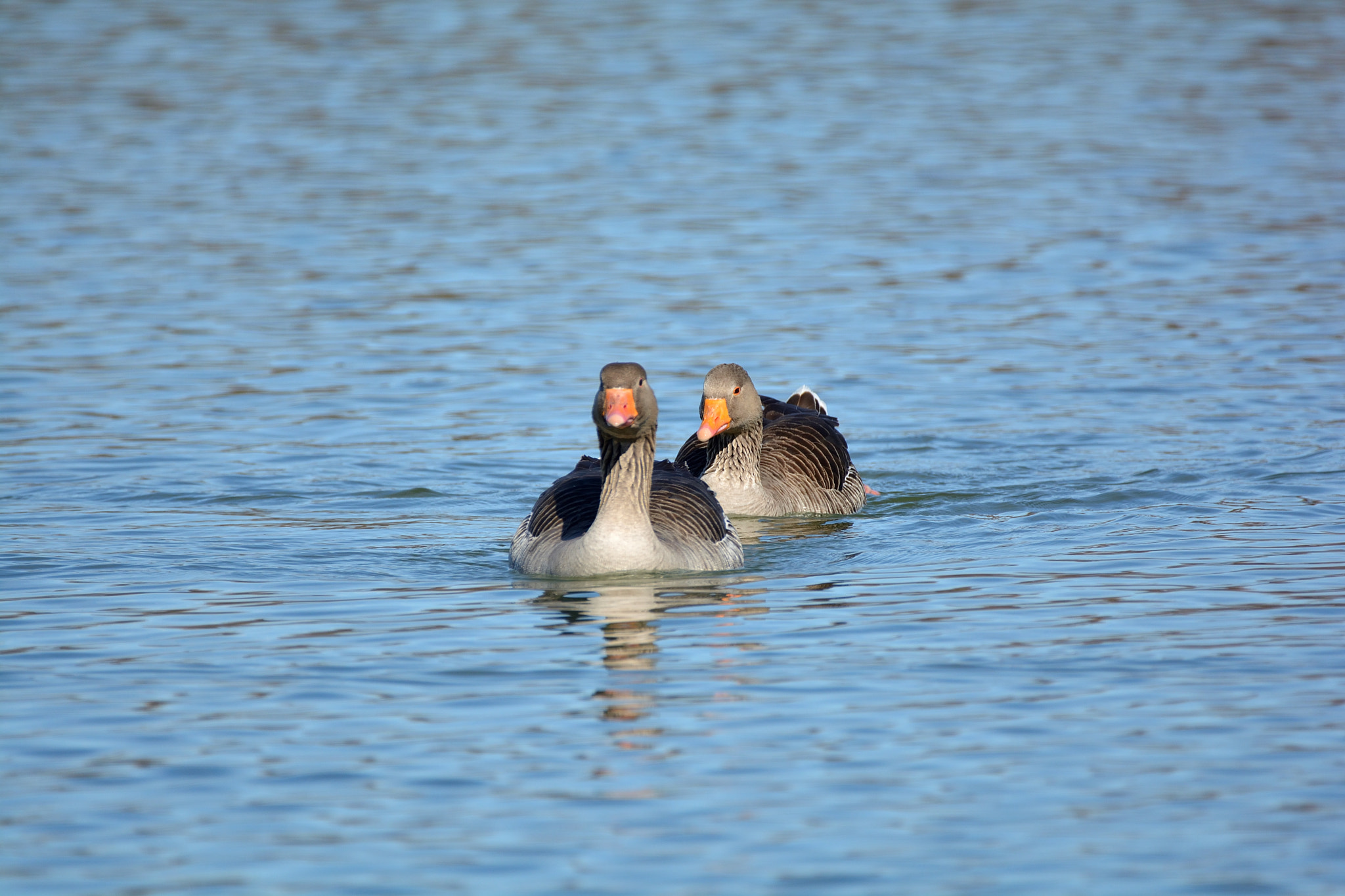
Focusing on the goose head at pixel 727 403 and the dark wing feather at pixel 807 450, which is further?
the dark wing feather at pixel 807 450

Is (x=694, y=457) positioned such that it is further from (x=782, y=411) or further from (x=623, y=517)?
(x=623, y=517)

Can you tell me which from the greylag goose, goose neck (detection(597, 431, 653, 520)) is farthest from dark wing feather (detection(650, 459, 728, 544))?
the greylag goose

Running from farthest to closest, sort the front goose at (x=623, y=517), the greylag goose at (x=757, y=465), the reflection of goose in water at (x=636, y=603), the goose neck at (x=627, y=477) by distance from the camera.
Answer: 1. the greylag goose at (x=757, y=465)
2. the goose neck at (x=627, y=477)
3. the front goose at (x=623, y=517)
4. the reflection of goose in water at (x=636, y=603)

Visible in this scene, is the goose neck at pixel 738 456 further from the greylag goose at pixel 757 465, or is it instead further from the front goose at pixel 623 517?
the front goose at pixel 623 517

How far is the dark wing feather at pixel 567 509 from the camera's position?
11.9m

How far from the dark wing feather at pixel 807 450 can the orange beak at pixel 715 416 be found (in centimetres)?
93

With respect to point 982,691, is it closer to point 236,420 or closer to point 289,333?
point 236,420

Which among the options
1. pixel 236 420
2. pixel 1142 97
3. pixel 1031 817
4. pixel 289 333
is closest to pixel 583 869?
pixel 1031 817

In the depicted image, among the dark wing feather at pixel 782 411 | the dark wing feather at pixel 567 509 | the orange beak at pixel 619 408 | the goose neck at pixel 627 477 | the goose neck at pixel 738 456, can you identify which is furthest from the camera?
the dark wing feather at pixel 782 411

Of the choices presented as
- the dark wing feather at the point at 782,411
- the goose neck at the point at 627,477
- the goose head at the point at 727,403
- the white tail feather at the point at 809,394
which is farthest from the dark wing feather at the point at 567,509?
the white tail feather at the point at 809,394

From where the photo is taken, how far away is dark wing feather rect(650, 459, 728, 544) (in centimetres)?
1199

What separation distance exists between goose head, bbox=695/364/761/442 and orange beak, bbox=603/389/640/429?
2949 millimetres

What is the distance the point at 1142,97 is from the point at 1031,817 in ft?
102

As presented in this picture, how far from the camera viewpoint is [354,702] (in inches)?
354
